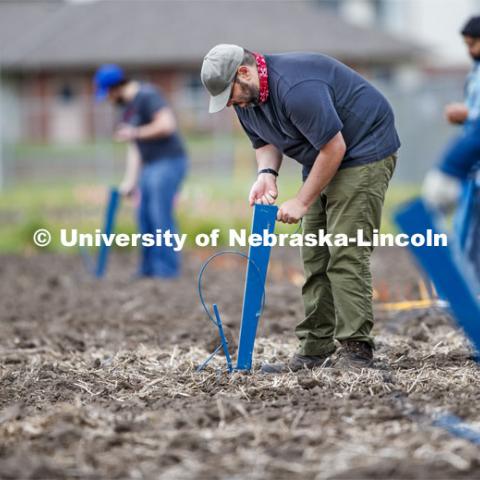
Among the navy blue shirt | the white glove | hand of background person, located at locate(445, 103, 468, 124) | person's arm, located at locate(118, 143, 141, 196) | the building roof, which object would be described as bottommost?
the white glove

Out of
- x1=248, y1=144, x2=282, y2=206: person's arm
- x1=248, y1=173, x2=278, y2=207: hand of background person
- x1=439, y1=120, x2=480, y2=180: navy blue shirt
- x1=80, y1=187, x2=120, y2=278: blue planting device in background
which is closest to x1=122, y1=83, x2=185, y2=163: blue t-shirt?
x1=80, y1=187, x2=120, y2=278: blue planting device in background

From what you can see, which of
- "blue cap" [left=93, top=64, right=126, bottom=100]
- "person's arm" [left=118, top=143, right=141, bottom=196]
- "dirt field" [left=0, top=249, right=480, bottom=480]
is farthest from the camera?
"person's arm" [left=118, top=143, right=141, bottom=196]

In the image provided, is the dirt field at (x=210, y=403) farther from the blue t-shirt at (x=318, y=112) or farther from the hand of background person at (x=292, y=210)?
the blue t-shirt at (x=318, y=112)

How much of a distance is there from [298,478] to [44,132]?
2996cm

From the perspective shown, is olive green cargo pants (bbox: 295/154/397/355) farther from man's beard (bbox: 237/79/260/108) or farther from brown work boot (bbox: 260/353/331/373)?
man's beard (bbox: 237/79/260/108)

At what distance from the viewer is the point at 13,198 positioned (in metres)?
20.8

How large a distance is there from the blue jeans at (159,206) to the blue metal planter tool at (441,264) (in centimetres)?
621

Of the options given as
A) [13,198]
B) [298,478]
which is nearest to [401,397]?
[298,478]

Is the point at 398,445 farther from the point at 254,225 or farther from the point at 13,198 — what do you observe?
the point at 13,198

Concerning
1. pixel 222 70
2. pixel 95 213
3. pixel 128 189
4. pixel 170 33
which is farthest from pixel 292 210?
pixel 170 33

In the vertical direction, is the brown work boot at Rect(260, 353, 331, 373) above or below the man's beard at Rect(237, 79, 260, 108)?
below

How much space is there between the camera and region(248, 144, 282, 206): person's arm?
5.33 m

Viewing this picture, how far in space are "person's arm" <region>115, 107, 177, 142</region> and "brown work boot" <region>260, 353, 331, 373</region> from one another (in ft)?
15.9

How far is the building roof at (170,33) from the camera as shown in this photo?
111 ft
